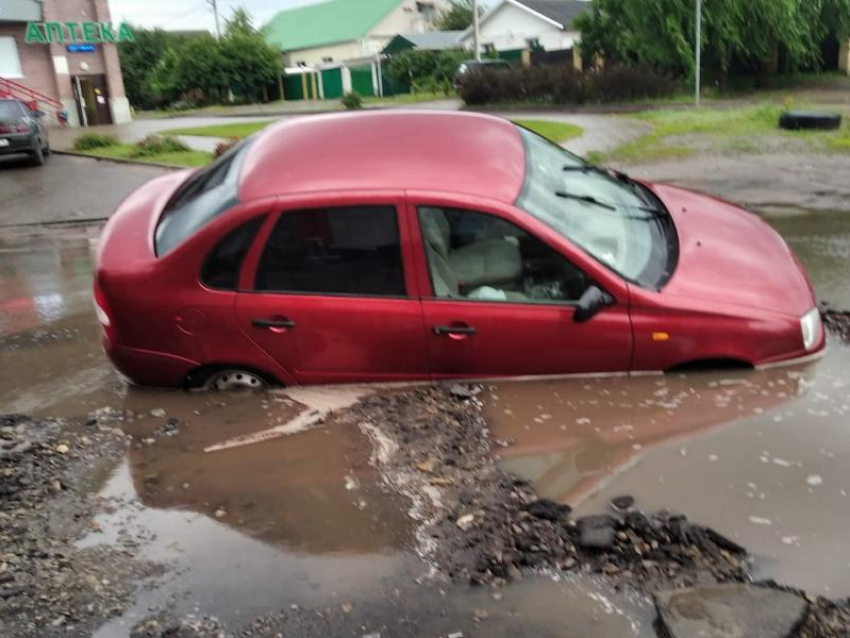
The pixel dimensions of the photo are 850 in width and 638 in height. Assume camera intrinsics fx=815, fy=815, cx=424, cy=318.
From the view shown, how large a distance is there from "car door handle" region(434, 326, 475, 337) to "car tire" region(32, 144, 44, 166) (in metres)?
18.1

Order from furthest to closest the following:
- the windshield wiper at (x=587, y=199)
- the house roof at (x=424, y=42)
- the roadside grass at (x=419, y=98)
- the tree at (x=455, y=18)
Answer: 1. the tree at (x=455, y=18)
2. the house roof at (x=424, y=42)
3. the roadside grass at (x=419, y=98)
4. the windshield wiper at (x=587, y=199)

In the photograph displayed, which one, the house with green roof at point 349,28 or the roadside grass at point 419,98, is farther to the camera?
the house with green roof at point 349,28

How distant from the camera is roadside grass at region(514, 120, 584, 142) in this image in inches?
736

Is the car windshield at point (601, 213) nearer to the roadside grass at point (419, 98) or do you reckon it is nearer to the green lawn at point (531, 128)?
the green lawn at point (531, 128)

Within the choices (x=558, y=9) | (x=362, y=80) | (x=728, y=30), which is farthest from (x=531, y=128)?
(x=558, y=9)

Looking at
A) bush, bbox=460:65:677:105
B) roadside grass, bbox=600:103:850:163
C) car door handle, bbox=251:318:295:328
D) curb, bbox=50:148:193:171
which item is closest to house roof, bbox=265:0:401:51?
bush, bbox=460:65:677:105

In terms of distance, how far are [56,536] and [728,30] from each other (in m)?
30.4

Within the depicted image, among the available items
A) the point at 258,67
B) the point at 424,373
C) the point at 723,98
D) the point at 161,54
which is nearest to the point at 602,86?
the point at 723,98

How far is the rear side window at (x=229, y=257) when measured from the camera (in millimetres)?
4773

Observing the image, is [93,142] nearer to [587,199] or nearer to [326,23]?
[587,199]

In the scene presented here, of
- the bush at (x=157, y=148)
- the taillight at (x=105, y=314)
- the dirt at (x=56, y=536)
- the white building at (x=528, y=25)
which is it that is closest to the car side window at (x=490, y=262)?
the taillight at (x=105, y=314)

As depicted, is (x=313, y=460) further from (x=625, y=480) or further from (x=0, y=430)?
(x=0, y=430)

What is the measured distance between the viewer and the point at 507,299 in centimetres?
473

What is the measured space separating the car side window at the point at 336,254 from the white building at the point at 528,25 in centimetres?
4952
